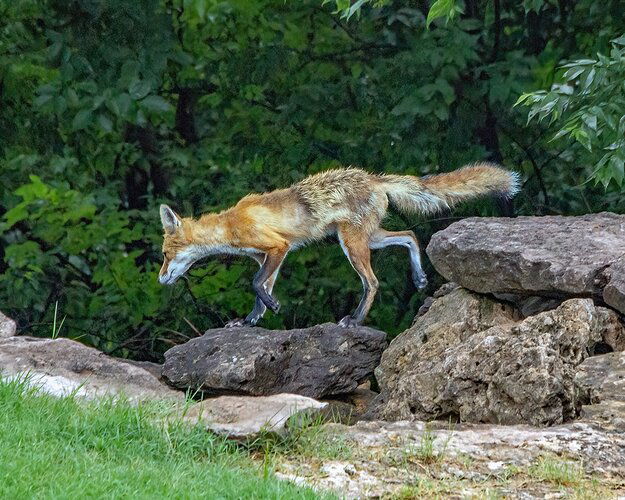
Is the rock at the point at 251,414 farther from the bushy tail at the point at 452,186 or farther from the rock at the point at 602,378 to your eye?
the bushy tail at the point at 452,186

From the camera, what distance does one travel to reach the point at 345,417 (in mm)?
8773

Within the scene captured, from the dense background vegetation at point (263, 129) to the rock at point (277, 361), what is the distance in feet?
8.87

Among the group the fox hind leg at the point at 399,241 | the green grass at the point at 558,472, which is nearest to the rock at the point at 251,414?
the green grass at the point at 558,472

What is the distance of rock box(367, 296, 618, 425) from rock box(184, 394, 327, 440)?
1139mm

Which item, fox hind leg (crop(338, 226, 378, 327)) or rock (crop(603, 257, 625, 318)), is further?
fox hind leg (crop(338, 226, 378, 327))

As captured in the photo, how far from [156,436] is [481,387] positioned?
7.20 feet

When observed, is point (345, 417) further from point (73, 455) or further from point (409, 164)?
point (409, 164)

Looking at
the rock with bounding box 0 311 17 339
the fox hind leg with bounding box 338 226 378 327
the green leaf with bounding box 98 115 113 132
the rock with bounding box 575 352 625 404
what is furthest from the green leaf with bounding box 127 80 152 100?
the rock with bounding box 575 352 625 404

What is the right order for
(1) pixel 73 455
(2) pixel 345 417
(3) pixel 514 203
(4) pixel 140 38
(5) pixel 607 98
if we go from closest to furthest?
(1) pixel 73 455
(5) pixel 607 98
(2) pixel 345 417
(4) pixel 140 38
(3) pixel 514 203

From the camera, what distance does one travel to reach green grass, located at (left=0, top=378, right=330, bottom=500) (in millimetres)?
5238

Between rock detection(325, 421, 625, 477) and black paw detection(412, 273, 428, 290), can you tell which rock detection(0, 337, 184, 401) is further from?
black paw detection(412, 273, 428, 290)

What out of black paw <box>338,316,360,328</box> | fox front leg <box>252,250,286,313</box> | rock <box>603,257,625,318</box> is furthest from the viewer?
fox front leg <box>252,250,286,313</box>

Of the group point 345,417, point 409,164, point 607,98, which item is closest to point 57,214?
point 409,164

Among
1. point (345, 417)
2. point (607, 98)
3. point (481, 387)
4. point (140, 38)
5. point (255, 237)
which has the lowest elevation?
point (345, 417)
